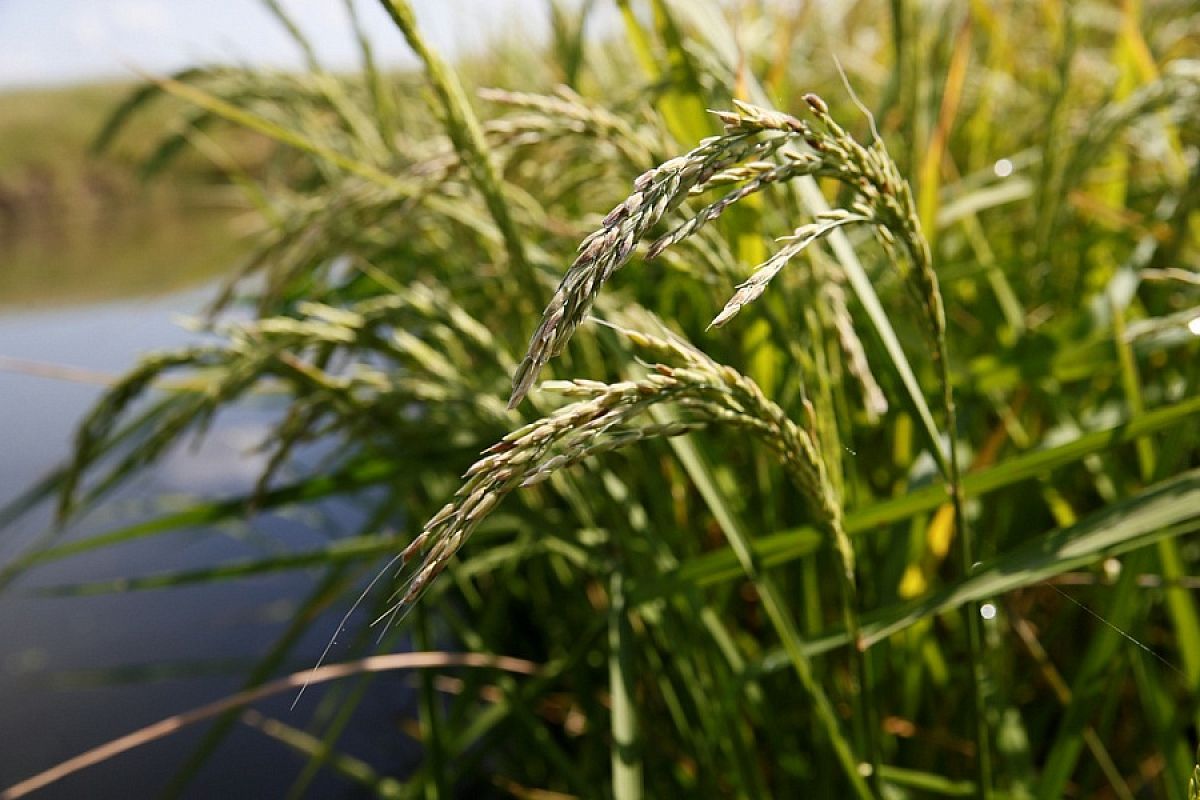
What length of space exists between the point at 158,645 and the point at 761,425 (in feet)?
6.17

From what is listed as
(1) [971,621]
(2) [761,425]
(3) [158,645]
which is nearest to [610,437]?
(2) [761,425]

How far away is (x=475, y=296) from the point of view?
3.73ft

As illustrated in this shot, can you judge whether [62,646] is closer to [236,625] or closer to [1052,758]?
[236,625]

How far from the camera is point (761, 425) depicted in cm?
38

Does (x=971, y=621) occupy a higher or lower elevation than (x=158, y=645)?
higher

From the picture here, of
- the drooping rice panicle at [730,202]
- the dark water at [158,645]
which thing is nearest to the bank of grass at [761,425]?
the drooping rice panicle at [730,202]

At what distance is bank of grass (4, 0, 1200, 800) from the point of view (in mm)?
433

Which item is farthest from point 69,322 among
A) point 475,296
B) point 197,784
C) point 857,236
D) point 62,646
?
point 857,236

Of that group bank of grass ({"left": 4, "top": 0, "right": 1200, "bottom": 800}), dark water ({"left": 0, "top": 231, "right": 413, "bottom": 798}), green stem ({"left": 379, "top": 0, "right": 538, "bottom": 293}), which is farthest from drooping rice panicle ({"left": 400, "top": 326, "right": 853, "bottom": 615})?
dark water ({"left": 0, "top": 231, "right": 413, "bottom": 798})

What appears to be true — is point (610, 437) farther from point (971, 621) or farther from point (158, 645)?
point (158, 645)

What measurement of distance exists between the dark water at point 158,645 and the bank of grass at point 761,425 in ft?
0.72

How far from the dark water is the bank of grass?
22 cm

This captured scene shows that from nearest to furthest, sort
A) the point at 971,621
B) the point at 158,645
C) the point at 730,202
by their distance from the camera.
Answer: the point at 730,202, the point at 971,621, the point at 158,645

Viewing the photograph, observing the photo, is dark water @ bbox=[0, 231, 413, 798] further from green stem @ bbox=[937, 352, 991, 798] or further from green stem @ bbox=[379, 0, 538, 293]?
green stem @ bbox=[937, 352, 991, 798]
